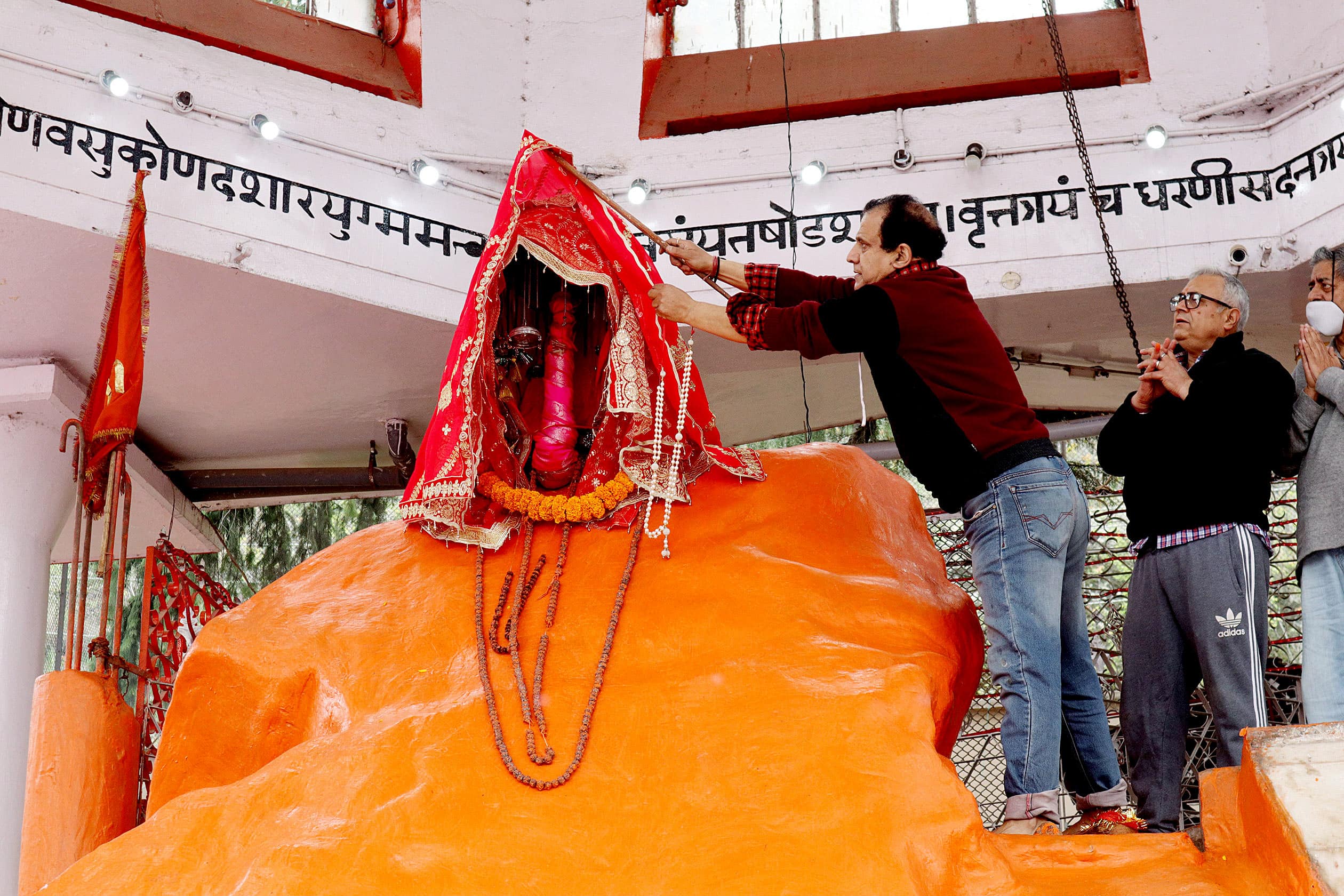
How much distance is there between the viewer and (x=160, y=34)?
231 inches

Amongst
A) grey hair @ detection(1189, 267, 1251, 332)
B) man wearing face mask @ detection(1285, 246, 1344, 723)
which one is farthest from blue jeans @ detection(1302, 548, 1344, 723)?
grey hair @ detection(1189, 267, 1251, 332)

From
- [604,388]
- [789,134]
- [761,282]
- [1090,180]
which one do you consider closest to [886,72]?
[789,134]

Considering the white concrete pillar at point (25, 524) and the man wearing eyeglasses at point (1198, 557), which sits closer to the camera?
the man wearing eyeglasses at point (1198, 557)

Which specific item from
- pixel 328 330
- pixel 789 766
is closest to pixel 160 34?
pixel 328 330

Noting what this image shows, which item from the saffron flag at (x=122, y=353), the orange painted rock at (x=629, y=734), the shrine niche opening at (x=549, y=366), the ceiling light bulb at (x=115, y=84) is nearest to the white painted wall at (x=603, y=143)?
the ceiling light bulb at (x=115, y=84)

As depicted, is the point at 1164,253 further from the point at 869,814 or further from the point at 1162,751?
the point at 869,814

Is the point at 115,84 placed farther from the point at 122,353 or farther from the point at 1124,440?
the point at 1124,440

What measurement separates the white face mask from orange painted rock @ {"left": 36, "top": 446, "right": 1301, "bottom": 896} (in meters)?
1.41

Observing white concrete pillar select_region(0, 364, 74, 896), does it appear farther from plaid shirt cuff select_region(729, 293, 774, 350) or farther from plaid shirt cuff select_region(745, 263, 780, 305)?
plaid shirt cuff select_region(729, 293, 774, 350)

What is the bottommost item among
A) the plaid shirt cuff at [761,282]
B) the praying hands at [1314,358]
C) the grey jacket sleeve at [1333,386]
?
the grey jacket sleeve at [1333,386]

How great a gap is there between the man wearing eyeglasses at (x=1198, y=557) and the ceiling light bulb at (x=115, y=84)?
4.40 m

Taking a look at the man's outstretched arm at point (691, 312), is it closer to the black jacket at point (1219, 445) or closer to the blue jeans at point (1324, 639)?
the black jacket at point (1219, 445)

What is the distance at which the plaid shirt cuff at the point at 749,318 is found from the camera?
4004mm

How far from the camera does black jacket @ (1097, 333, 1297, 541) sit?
3787 mm
